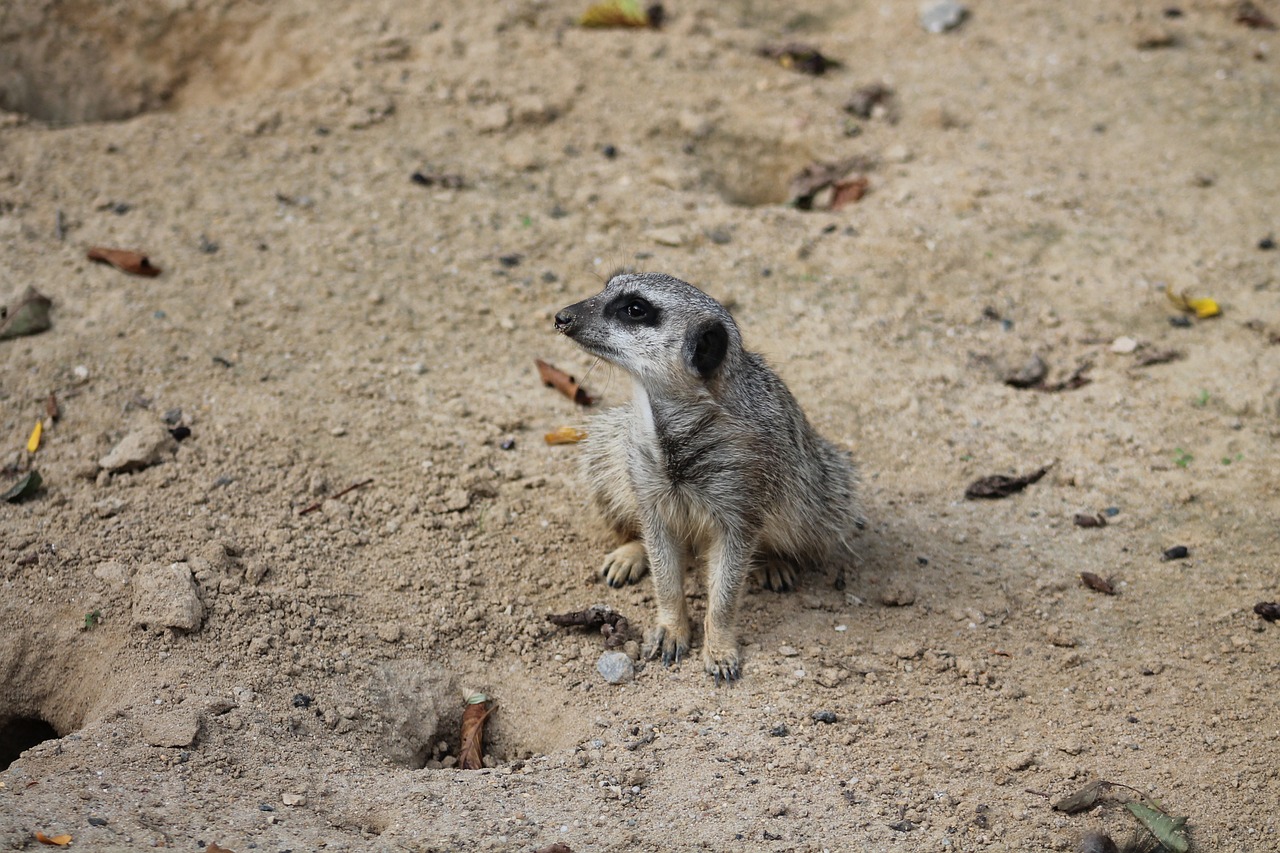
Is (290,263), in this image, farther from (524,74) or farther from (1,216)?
(524,74)

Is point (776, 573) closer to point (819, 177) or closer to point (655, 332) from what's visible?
point (655, 332)

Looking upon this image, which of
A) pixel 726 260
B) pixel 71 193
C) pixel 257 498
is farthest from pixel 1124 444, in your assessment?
pixel 71 193

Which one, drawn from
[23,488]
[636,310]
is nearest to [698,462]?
Answer: [636,310]

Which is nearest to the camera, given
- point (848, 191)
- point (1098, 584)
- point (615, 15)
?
point (1098, 584)

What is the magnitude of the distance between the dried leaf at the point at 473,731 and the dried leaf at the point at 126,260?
2.46m

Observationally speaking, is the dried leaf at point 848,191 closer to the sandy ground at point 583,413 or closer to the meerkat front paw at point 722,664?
the sandy ground at point 583,413

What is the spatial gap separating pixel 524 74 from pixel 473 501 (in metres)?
2.78

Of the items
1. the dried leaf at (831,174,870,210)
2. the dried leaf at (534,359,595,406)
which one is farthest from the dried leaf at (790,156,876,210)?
the dried leaf at (534,359,595,406)

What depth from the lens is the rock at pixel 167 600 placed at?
3252mm

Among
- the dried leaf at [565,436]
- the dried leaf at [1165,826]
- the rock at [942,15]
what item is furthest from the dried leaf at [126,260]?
the rock at [942,15]

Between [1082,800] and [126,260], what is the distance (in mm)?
4065

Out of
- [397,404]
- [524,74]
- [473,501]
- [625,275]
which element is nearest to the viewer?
[625,275]

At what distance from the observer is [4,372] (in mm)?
4230

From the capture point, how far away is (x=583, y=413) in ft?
14.7
